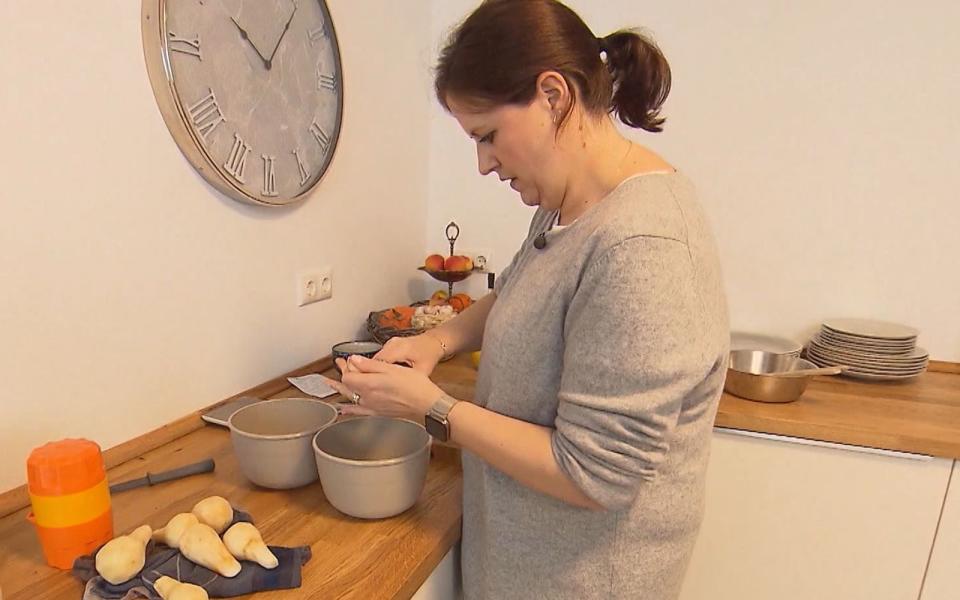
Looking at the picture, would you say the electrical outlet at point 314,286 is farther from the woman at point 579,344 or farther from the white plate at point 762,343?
the white plate at point 762,343

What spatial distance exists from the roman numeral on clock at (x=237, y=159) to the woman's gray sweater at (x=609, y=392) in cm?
58

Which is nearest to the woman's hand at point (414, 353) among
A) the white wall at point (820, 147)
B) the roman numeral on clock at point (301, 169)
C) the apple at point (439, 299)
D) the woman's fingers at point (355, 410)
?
the woman's fingers at point (355, 410)

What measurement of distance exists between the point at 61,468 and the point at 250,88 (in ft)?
2.41

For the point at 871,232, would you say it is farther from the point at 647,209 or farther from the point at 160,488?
the point at 160,488

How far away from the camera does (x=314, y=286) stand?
1445mm

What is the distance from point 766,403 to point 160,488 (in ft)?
3.64

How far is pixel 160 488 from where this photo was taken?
3.20ft

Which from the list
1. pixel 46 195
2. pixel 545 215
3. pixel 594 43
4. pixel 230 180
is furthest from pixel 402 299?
pixel 594 43

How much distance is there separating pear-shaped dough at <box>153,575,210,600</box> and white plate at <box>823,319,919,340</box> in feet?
4.62

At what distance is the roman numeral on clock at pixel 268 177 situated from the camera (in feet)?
4.03

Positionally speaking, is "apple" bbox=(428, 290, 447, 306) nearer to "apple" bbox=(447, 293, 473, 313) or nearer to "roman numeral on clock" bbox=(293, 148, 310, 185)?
"apple" bbox=(447, 293, 473, 313)

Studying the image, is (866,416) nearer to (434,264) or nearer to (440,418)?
(440,418)

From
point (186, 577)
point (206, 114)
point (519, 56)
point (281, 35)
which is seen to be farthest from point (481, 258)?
point (186, 577)

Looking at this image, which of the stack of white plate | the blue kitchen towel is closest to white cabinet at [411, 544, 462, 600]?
the blue kitchen towel
